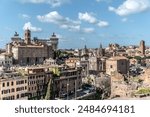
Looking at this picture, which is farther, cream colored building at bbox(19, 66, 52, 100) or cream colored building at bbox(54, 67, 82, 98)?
cream colored building at bbox(54, 67, 82, 98)

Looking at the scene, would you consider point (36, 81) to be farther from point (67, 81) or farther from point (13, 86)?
point (67, 81)

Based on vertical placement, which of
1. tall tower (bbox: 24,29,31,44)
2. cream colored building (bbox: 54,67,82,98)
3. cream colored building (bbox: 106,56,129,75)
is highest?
tall tower (bbox: 24,29,31,44)

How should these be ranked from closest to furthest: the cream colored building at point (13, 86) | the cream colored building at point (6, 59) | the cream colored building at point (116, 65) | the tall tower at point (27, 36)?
1. the cream colored building at point (13, 86)
2. the cream colored building at point (116, 65)
3. the cream colored building at point (6, 59)
4. the tall tower at point (27, 36)

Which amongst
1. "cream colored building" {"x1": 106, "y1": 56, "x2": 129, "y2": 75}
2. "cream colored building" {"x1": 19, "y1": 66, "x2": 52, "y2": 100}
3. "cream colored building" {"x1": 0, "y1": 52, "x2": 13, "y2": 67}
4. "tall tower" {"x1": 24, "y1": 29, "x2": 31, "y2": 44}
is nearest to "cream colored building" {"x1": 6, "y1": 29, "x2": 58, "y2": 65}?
"tall tower" {"x1": 24, "y1": 29, "x2": 31, "y2": 44}

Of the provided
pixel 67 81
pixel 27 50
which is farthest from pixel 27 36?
pixel 67 81

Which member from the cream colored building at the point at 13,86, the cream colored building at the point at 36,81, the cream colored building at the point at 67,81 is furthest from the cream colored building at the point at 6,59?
the cream colored building at the point at 13,86

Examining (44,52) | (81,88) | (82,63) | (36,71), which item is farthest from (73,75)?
(44,52)

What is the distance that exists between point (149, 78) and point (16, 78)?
2.82 meters

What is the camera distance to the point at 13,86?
5.59 m

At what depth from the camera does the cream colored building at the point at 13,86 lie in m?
5.37

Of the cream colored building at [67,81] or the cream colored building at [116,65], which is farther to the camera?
the cream colored building at [116,65]

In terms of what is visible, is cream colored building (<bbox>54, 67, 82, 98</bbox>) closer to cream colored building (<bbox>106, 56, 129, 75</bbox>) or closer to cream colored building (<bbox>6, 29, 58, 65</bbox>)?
cream colored building (<bbox>106, 56, 129, 75</bbox>)

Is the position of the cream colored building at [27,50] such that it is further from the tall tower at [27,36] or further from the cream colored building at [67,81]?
the cream colored building at [67,81]

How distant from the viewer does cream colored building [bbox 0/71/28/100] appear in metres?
5.37
